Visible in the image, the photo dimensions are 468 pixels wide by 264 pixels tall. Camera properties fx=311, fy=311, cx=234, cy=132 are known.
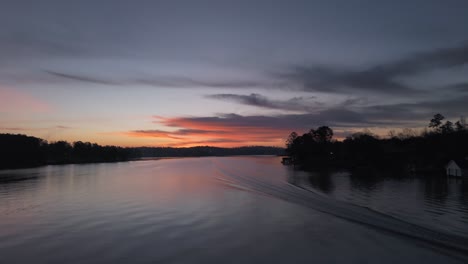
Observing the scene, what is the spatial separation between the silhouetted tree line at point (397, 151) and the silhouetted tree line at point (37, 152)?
4016 inches

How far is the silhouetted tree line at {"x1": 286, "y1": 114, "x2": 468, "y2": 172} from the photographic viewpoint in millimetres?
67125

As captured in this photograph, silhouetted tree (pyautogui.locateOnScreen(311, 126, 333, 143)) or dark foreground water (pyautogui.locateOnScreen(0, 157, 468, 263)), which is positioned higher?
silhouetted tree (pyautogui.locateOnScreen(311, 126, 333, 143))

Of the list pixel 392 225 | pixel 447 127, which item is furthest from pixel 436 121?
pixel 392 225

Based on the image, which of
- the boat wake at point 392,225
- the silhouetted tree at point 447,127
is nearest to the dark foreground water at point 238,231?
the boat wake at point 392,225

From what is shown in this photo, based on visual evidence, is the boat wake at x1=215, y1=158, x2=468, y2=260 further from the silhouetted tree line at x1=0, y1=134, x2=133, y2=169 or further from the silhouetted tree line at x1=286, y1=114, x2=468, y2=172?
the silhouetted tree line at x1=0, y1=134, x2=133, y2=169

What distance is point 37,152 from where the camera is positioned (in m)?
121

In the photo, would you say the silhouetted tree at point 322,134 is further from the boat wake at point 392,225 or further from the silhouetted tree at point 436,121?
the boat wake at point 392,225

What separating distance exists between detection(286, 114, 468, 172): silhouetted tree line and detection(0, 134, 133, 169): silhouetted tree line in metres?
102

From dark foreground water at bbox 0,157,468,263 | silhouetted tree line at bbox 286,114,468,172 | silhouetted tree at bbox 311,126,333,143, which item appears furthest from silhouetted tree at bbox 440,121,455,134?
dark foreground water at bbox 0,157,468,263

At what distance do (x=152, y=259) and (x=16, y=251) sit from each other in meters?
6.21

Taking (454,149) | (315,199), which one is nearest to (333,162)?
(454,149)

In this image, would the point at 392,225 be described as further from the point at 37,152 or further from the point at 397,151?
the point at 37,152

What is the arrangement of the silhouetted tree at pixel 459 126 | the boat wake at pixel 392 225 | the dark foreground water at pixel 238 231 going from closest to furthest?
the dark foreground water at pixel 238 231, the boat wake at pixel 392 225, the silhouetted tree at pixel 459 126

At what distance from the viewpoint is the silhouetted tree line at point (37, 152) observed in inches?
4240
